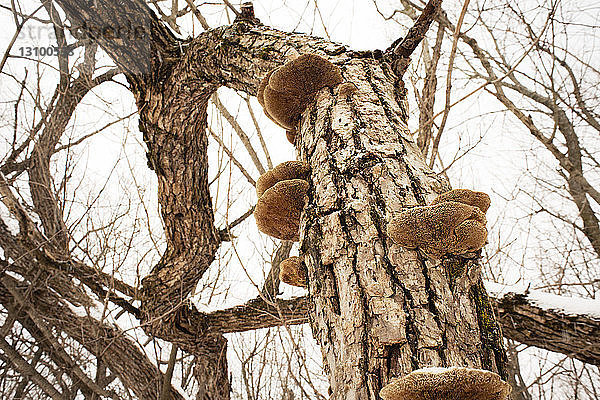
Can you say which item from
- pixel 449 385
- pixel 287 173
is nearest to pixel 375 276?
pixel 449 385

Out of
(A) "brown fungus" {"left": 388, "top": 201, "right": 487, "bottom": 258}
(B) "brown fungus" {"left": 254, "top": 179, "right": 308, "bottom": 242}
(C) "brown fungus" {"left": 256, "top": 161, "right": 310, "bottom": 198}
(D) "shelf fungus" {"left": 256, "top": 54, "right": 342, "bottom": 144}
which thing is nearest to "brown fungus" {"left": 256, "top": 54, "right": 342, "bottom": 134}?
(D) "shelf fungus" {"left": 256, "top": 54, "right": 342, "bottom": 144}

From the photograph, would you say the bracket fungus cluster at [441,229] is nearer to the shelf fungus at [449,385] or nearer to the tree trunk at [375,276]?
the tree trunk at [375,276]

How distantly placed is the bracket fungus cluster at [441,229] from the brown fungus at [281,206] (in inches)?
15.3

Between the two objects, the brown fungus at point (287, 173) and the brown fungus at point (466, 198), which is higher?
the brown fungus at point (287, 173)

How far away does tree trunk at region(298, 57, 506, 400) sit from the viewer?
93 centimetres

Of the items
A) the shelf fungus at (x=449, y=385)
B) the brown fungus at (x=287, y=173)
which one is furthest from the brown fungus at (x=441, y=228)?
the brown fungus at (x=287, y=173)

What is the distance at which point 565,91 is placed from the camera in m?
5.60

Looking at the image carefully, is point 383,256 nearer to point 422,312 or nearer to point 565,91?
point 422,312

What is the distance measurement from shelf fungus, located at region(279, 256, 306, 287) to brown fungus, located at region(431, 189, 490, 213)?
0.48 metres

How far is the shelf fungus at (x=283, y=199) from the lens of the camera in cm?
130

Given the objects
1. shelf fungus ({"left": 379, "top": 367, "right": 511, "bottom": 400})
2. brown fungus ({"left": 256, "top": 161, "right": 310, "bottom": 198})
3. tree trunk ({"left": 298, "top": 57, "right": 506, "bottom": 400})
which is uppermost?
brown fungus ({"left": 256, "top": 161, "right": 310, "bottom": 198})

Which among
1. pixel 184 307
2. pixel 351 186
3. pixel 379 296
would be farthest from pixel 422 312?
pixel 184 307

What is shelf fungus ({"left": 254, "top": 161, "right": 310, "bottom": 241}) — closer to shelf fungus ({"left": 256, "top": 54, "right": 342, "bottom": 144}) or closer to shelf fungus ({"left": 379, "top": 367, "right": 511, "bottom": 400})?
shelf fungus ({"left": 256, "top": 54, "right": 342, "bottom": 144})

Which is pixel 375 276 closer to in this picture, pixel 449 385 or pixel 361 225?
pixel 361 225
